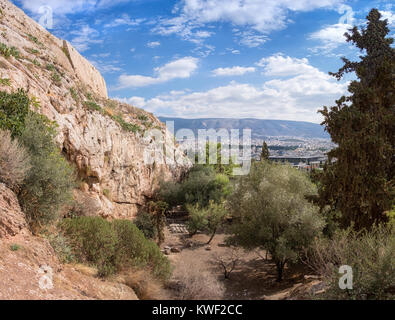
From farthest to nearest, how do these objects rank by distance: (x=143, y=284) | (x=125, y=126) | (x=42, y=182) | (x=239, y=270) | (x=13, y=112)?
(x=125, y=126) < (x=239, y=270) < (x=13, y=112) < (x=143, y=284) < (x=42, y=182)

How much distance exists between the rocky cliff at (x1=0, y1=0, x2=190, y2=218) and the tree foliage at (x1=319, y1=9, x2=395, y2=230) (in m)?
14.1

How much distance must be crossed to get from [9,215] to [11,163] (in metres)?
1.59

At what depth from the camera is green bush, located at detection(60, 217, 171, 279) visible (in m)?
9.59

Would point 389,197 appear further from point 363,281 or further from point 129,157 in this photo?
point 129,157

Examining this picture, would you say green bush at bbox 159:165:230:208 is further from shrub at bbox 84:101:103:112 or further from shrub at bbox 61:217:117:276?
shrub at bbox 61:217:117:276

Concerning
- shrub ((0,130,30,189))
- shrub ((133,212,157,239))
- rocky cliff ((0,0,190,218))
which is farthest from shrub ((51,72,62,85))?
shrub ((0,130,30,189))

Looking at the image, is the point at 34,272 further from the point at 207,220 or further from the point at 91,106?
the point at 207,220

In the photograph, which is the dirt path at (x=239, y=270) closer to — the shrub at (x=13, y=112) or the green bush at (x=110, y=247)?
the green bush at (x=110, y=247)

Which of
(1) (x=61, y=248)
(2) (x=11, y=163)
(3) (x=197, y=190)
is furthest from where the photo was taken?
(3) (x=197, y=190)

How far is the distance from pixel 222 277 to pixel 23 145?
13.3 meters

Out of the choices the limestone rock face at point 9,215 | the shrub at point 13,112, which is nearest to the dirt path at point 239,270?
the limestone rock face at point 9,215

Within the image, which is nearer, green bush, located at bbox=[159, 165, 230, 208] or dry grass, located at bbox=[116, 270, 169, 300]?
dry grass, located at bbox=[116, 270, 169, 300]

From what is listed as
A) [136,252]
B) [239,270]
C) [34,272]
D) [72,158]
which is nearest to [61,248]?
[34,272]

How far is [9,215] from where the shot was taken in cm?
746
